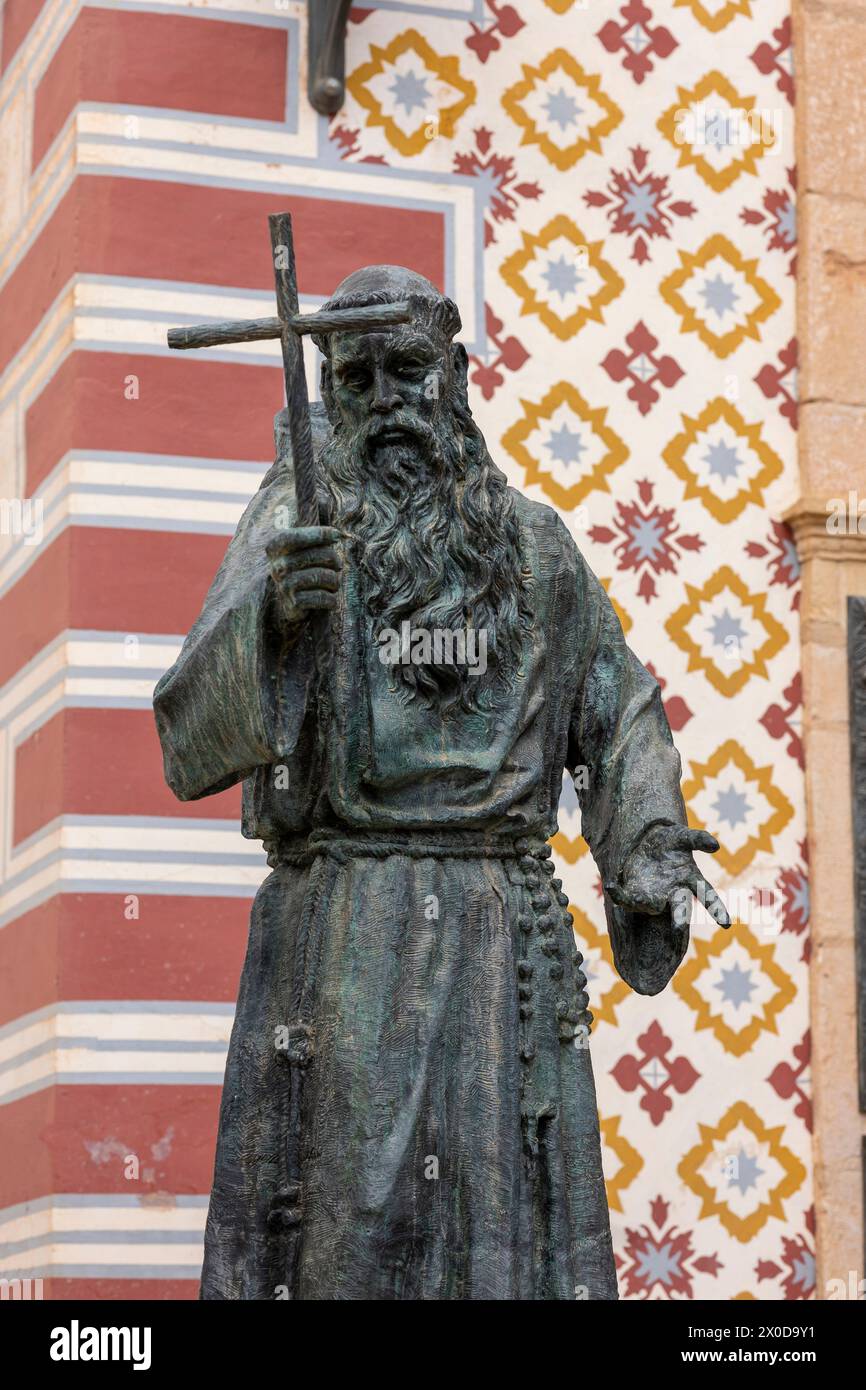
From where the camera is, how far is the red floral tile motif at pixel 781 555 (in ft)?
25.4

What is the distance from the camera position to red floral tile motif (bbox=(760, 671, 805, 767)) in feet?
25.0

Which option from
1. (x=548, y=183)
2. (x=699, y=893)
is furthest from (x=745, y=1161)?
(x=699, y=893)

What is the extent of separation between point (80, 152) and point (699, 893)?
4158 mm

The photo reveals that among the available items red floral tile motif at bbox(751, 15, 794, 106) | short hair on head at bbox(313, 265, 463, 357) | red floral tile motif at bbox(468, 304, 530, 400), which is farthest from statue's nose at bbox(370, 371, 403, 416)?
red floral tile motif at bbox(751, 15, 794, 106)

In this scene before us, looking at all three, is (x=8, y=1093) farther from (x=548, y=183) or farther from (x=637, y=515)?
(x=548, y=183)

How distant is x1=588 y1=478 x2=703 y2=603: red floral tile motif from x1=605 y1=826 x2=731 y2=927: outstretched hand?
3489mm

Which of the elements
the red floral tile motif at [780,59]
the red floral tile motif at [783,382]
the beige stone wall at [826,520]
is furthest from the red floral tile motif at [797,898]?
the red floral tile motif at [780,59]

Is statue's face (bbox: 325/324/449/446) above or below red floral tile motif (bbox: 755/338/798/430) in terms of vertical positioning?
below

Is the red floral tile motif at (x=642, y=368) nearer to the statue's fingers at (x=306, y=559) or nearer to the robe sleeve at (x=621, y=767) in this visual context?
the robe sleeve at (x=621, y=767)

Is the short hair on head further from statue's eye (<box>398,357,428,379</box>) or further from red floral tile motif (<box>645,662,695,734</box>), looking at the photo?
red floral tile motif (<box>645,662,695,734</box>)

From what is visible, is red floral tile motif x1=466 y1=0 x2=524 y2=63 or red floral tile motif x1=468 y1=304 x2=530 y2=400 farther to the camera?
red floral tile motif x1=466 y1=0 x2=524 y2=63
